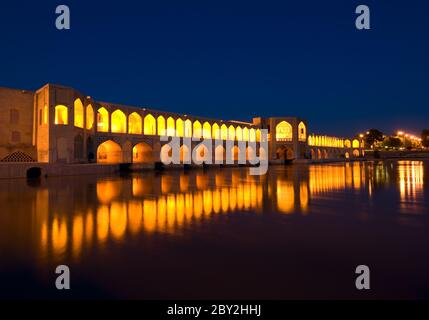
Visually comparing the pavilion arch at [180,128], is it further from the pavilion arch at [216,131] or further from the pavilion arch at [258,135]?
the pavilion arch at [258,135]

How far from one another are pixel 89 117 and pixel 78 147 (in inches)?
130

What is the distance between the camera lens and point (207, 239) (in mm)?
4254

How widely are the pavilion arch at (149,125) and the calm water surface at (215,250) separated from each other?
22.0 meters

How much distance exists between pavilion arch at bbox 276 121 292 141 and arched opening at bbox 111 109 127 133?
2442 cm

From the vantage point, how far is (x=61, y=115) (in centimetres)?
1928

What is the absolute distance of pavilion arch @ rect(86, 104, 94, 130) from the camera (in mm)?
21656

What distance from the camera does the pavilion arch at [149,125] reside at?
93.5ft

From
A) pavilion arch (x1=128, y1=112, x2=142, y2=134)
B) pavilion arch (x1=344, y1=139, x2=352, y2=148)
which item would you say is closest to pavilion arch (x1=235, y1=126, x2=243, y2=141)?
pavilion arch (x1=128, y1=112, x2=142, y2=134)

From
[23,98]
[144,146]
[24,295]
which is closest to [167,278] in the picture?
[24,295]

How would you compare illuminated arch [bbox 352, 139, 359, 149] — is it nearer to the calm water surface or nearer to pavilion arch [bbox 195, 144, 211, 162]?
pavilion arch [bbox 195, 144, 211, 162]

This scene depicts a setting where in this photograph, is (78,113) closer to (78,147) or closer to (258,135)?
(78,147)

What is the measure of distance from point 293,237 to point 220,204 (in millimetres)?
3118

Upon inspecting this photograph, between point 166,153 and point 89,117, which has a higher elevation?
point 89,117

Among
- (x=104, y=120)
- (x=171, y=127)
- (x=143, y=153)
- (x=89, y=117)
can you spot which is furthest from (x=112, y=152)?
(x=171, y=127)
